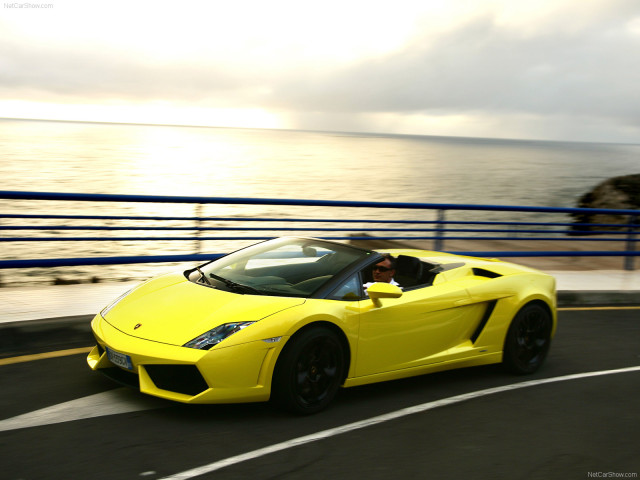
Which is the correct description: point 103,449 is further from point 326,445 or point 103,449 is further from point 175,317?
point 326,445

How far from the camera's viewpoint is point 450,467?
4059 millimetres

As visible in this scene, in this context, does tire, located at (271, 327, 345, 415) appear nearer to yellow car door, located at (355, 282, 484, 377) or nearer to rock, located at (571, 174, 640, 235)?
yellow car door, located at (355, 282, 484, 377)

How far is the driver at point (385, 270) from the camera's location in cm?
549

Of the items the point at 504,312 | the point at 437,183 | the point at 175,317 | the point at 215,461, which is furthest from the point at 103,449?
the point at 437,183

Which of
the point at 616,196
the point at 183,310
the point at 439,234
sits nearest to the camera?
the point at 183,310

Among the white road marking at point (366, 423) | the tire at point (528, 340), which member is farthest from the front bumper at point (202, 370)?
the tire at point (528, 340)

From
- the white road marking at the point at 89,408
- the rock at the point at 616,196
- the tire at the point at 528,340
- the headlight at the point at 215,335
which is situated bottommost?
the white road marking at the point at 89,408

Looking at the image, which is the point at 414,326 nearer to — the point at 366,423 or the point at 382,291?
the point at 382,291

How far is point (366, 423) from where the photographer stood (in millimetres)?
4684

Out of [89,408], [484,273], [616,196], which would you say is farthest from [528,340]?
[616,196]

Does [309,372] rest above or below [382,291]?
below

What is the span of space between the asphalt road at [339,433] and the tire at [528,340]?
210 millimetres

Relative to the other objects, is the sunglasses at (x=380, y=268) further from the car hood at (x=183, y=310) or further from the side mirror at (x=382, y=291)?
the car hood at (x=183, y=310)

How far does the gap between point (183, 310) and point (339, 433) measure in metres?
1.36
